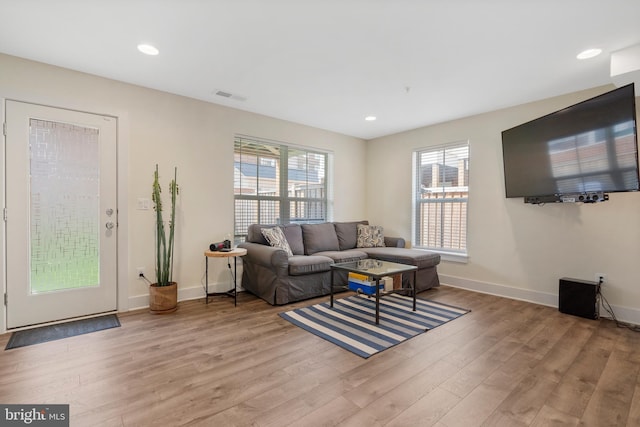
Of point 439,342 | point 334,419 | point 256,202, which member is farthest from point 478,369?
point 256,202

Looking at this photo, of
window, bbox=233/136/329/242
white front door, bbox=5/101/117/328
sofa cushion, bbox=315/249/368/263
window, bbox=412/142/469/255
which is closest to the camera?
white front door, bbox=5/101/117/328

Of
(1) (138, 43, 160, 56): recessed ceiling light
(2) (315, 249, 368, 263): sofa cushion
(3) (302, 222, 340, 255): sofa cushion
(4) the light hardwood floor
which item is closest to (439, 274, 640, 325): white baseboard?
(4) the light hardwood floor

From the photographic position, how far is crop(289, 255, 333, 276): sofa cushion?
347 cm

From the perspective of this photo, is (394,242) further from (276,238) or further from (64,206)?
(64,206)

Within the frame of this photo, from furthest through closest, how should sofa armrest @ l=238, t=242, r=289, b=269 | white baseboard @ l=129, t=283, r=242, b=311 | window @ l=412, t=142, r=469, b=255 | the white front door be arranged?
window @ l=412, t=142, r=469, b=255 < sofa armrest @ l=238, t=242, r=289, b=269 < white baseboard @ l=129, t=283, r=242, b=311 < the white front door

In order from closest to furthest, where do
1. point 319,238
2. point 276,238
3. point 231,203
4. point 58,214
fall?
point 58,214, point 276,238, point 231,203, point 319,238

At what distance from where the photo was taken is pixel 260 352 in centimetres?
230

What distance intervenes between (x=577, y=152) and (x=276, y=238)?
3.30m

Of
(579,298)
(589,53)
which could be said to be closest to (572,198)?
(579,298)

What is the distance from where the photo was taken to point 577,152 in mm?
2885

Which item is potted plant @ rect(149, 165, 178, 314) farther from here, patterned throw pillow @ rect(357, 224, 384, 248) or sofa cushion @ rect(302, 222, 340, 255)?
patterned throw pillow @ rect(357, 224, 384, 248)

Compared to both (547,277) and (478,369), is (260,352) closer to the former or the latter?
(478,369)

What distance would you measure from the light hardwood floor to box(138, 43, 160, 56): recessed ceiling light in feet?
7.97

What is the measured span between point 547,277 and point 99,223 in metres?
4.99
